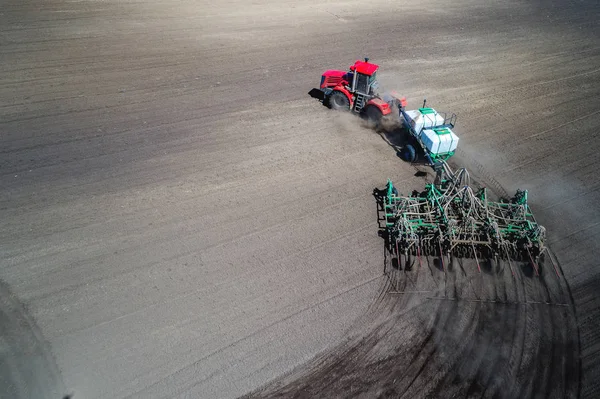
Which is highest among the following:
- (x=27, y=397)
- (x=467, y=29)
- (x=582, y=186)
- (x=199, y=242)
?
(x=467, y=29)

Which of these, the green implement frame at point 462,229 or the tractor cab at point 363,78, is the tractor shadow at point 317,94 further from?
the green implement frame at point 462,229

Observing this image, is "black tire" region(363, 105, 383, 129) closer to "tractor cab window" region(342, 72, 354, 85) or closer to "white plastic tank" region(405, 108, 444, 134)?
"tractor cab window" region(342, 72, 354, 85)

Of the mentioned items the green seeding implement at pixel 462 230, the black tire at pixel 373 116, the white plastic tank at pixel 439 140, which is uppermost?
the white plastic tank at pixel 439 140

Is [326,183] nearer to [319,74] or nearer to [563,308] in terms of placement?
[563,308]

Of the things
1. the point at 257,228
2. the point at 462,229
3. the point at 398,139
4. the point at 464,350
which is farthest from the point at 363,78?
the point at 464,350

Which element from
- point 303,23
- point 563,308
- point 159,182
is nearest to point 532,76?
point 303,23

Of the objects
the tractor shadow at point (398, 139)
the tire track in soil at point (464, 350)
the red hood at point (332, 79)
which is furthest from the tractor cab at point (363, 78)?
the tire track in soil at point (464, 350)

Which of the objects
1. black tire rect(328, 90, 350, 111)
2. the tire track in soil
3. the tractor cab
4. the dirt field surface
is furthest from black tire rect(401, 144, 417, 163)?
the tire track in soil
